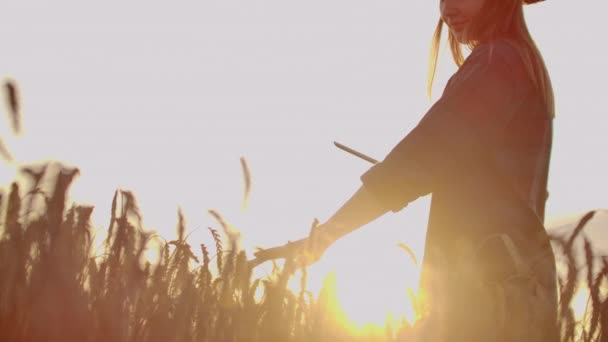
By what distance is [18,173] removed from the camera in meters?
1.83

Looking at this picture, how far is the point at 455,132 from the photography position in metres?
2.39

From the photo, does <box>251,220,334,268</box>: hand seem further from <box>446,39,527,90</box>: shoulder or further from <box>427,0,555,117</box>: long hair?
<box>427,0,555,117</box>: long hair

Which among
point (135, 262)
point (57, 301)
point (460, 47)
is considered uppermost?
point (460, 47)

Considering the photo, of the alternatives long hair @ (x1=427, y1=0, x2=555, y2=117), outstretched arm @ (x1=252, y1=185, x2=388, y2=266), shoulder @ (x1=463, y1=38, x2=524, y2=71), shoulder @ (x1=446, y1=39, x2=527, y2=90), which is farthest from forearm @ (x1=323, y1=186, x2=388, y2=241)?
long hair @ (x1=427, y1=0, x2=555, y2=117)

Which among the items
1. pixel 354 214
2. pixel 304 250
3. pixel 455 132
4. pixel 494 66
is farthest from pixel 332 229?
pixel 494 66

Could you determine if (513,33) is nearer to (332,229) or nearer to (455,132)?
(455,132)

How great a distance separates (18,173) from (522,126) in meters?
1.49

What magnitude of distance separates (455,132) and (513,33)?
0.55 metres

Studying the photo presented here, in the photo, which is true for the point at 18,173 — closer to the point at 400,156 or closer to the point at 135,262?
Result: the point at 135,262

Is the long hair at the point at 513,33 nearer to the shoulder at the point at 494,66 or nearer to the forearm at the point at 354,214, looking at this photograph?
the shoulder at the point at 494,66

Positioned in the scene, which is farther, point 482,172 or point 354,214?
point 482,172

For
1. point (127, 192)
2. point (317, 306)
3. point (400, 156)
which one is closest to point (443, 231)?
point (400, 156)

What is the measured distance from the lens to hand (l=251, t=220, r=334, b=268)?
190cm

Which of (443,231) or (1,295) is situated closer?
(1,295)
